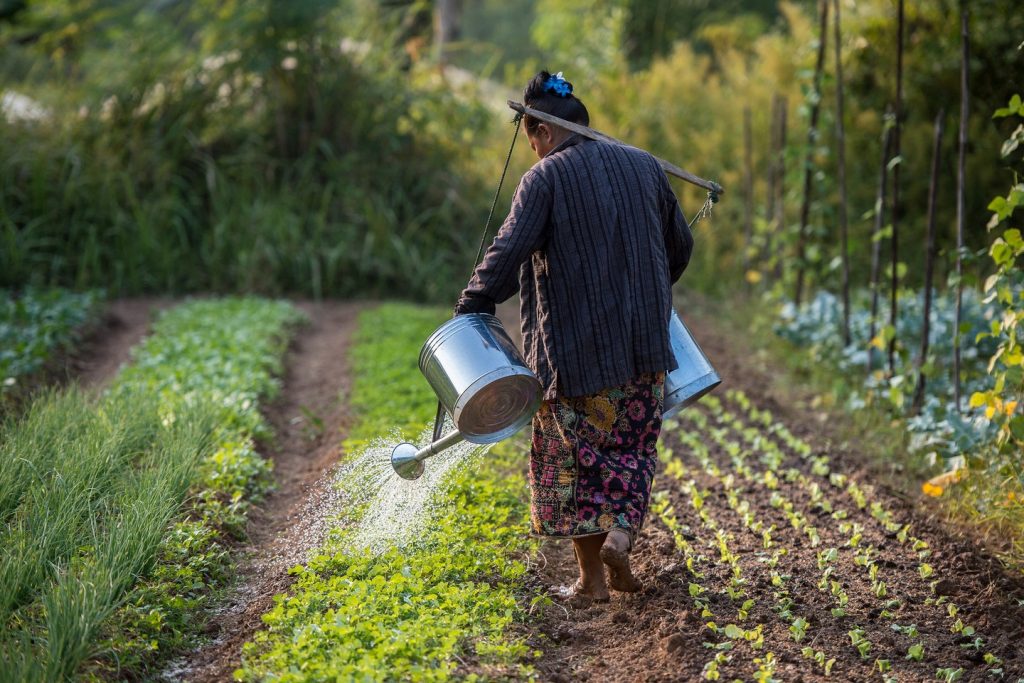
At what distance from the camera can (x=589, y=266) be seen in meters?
3.42

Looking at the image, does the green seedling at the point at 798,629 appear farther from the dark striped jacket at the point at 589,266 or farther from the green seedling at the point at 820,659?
the dark striped jacket at the point at 589,266

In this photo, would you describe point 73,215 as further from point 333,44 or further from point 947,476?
point 947,476

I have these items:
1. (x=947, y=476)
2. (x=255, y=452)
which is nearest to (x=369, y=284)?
(x=255, y=452)

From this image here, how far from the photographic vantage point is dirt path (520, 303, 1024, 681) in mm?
3168

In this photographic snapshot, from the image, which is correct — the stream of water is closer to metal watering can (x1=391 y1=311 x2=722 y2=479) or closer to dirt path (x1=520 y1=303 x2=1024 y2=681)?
metal watering can (x1=391 y1=311 x2=722 y2=479)

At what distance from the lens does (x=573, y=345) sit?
3432 mm

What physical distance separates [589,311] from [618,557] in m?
0.81

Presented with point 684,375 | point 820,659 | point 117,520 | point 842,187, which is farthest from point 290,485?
point 842,187

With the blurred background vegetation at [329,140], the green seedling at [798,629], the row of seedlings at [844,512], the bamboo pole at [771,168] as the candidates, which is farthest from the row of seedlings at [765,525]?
the bamboo pole at [771,168]

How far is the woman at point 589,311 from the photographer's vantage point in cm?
340

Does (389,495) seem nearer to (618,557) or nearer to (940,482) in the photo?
(618,557)

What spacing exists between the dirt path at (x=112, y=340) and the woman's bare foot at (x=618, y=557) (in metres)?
3.54

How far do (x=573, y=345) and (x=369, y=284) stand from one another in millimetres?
6715

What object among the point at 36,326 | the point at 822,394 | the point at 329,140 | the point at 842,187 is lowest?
the point at 36,326
